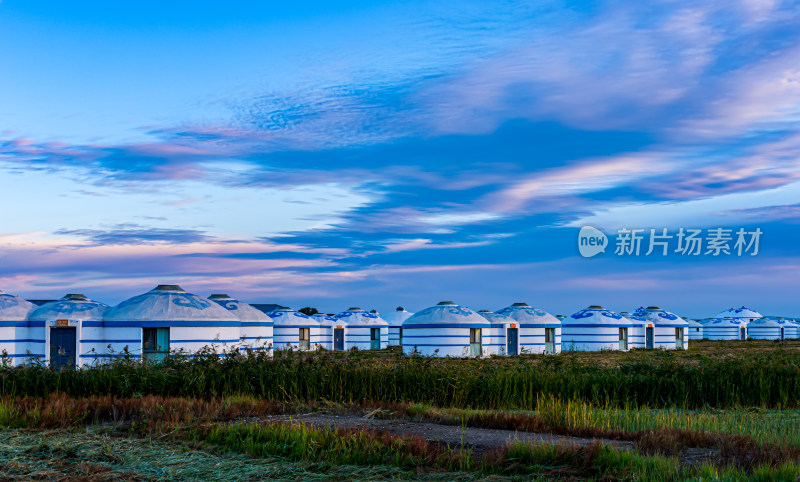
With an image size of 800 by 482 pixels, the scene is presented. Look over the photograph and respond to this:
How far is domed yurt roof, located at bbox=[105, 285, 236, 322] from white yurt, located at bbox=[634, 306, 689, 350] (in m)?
31.8

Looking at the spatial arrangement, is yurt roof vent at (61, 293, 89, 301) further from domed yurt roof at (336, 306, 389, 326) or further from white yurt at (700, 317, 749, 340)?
white yurt at (700, 317, 749, 340)

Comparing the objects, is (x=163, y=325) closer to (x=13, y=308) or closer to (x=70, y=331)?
(x=70, y=331)

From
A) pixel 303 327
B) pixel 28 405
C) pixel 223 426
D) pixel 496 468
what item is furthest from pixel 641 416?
pixel 303 327

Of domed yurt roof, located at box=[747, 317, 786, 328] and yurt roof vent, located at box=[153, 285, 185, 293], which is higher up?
yurt roof vent, located at box=[153, 285, 185, 293]

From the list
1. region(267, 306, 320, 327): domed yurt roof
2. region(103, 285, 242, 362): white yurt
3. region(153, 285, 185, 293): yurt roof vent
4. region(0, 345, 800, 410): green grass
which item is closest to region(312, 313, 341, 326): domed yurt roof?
region(267, 306, 320, 327): domed yurt roof

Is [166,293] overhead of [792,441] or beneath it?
overhead

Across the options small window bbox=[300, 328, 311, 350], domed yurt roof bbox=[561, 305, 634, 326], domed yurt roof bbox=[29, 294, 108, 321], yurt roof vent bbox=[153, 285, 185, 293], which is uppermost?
yurt roof vent bbox=[153, 285, 185, 293]

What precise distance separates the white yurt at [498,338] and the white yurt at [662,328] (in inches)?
528

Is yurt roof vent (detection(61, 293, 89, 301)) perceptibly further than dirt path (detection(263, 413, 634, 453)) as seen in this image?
Yes

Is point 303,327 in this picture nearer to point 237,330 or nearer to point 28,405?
point 237,330

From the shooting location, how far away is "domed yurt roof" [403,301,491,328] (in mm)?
35406

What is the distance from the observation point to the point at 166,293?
25.2 metres

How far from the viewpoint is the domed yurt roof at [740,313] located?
6819 cm

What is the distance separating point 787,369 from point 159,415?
38.9 ft
